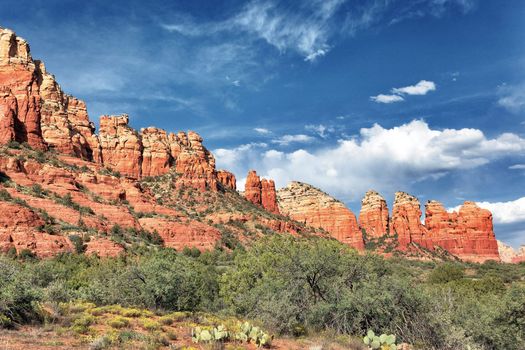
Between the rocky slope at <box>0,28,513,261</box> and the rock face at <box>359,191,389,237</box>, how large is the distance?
1.36 feet

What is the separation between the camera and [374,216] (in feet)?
502

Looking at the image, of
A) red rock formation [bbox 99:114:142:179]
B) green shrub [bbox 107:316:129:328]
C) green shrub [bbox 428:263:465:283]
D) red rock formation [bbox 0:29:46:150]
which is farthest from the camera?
red rock formation [bbox 99:114:142:179]

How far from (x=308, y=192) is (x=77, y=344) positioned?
153950 mm

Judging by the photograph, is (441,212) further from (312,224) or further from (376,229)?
(312,224)

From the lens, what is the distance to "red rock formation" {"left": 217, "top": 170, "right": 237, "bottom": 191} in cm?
13998

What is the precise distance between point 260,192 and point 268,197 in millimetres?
3679

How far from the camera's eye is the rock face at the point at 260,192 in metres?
142

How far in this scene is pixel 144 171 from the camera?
4643 inches

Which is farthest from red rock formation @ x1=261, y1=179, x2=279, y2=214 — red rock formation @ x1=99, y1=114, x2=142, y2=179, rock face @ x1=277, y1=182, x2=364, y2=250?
red rock formation @ x1=99, y1=114, x2=142, y2=179

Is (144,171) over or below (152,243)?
over

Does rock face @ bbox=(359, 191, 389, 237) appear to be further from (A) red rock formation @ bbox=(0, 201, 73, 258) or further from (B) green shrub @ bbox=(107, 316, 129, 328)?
(B) green shrub @ bbox=(107, 316, 129, 328)

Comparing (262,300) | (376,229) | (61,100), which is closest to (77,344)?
(262,300)

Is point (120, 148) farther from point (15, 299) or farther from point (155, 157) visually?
point (15, 299)

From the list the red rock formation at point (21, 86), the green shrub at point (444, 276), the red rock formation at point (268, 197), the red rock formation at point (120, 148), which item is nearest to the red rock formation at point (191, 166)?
the red rock formation at point (120, 148)
